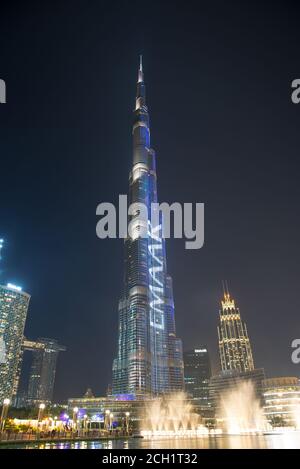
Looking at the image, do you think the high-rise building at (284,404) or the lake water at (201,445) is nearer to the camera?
the lake water at (201,445)

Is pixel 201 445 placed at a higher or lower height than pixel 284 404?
lower

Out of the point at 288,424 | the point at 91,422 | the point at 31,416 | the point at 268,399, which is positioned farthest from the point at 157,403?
A: the point at 31,416

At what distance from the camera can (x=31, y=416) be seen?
341ft

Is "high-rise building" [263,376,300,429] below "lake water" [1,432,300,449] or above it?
above

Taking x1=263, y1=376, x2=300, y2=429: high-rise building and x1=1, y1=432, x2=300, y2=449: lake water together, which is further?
x1=263, y1=376, x2=300, y2=429: high-rise building

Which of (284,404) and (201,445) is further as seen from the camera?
(284,404)

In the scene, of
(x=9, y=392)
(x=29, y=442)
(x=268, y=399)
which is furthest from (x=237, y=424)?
(x=9, y=392)
